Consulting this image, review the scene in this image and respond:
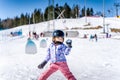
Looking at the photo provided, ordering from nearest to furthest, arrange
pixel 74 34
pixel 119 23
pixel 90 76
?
pixel 90 76 → pixel 74 34 → pixel 119 23

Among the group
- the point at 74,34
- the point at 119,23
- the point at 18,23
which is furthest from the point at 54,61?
the point at 18,23

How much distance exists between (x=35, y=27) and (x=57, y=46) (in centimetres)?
9771

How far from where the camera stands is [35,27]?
10431 cm

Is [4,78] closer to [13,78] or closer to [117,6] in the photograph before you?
[13,78]

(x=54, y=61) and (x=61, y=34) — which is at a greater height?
(x=61, y=34)

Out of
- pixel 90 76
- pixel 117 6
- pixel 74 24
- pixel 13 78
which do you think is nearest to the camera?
pixel 13 78

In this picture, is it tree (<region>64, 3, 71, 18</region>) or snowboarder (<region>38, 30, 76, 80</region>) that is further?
tree (<region>64, 3, 71, 18</region>)

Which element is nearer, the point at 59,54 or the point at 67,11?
the point at 59,54

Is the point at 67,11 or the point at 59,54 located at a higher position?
the point at 67,11

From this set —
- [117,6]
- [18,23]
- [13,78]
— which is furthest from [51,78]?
[18,23]

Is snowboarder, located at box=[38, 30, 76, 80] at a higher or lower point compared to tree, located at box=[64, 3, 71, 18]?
lower

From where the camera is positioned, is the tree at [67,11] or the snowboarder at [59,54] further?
the tree at [67,11]

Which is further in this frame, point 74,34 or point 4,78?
point 74,34

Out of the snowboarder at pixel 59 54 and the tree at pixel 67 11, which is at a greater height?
the tree at pixel 67 11
